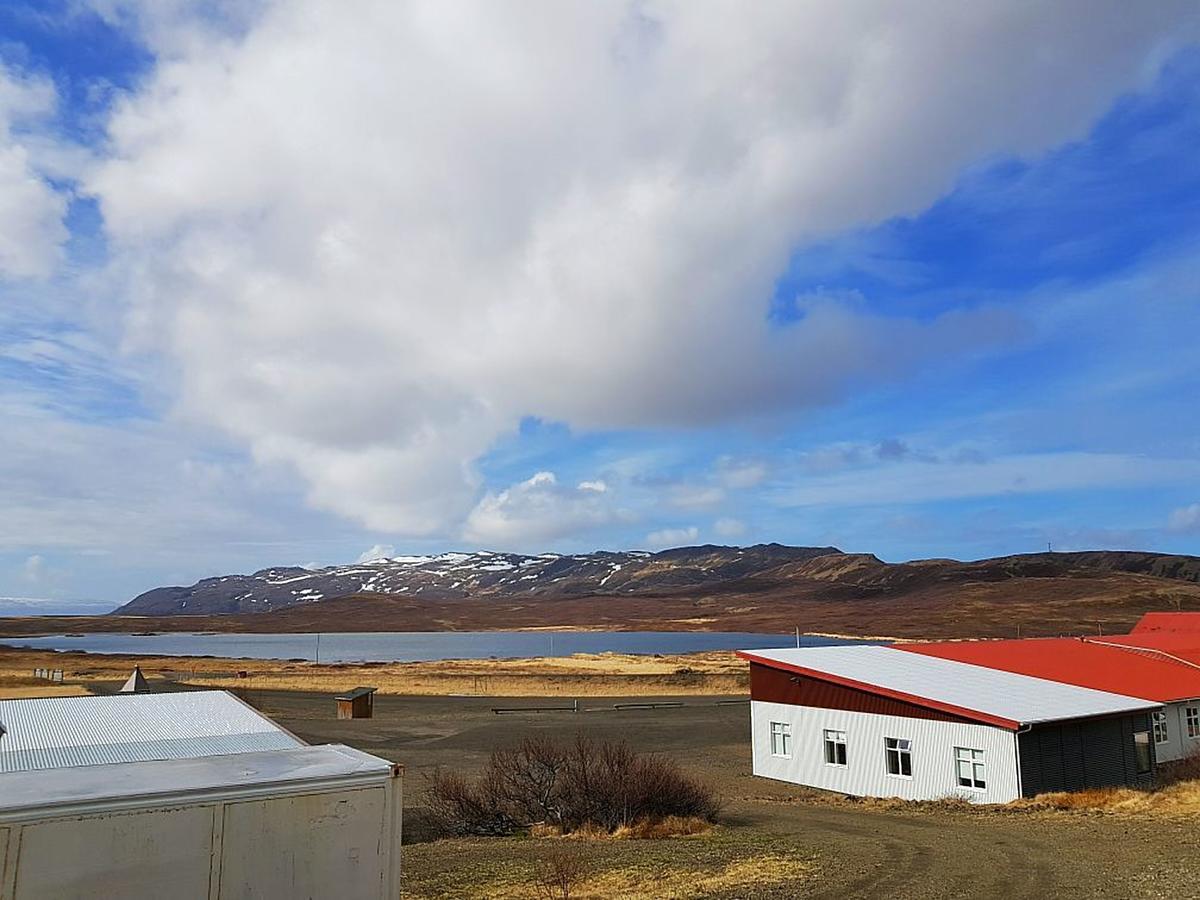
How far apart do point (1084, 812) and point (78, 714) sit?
23.5 m

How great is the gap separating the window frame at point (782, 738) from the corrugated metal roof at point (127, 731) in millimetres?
21907

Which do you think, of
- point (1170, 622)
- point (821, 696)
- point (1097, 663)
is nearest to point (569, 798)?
point (821, 696)

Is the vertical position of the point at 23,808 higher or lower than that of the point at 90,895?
higher

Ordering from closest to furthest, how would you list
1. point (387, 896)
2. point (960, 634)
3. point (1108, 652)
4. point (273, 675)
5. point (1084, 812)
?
point (387, 896), point (1084, 812), point (1108, 652), point (273, 675), point (960, 634)

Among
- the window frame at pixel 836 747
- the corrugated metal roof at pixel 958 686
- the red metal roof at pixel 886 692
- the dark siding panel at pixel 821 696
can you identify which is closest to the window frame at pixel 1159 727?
the corrugated metal roof at pixel 958 686

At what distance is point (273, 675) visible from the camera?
77125 mm

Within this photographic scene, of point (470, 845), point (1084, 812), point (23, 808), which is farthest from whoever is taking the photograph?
point (1084, 812)

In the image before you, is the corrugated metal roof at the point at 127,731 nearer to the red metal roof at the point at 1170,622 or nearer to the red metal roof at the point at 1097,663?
the red metal roof at the point at 1097,663

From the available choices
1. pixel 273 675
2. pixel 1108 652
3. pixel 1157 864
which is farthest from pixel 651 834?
pixel 273 675

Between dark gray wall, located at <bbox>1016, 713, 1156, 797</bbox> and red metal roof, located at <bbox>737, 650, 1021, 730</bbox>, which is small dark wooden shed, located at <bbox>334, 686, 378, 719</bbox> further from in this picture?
dark gray wall, located at <bbox>1016, 713, 1156, 797</bbox>

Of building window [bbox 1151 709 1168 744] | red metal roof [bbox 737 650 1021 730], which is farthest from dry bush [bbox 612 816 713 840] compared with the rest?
building window [bbox 1151 709 1168 744]

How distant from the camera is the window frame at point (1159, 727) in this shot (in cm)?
3244

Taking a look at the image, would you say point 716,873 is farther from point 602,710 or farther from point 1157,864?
point 602,710

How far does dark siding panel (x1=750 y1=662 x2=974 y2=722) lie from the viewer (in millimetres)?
29000
